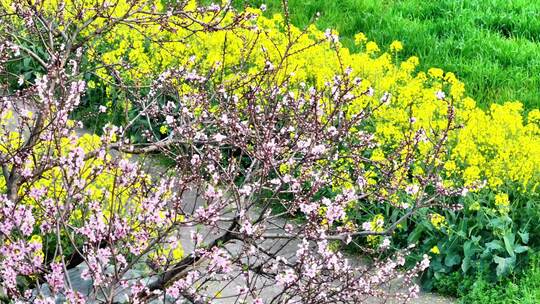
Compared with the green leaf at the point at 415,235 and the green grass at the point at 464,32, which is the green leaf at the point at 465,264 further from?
the green grass at the point at 464,32

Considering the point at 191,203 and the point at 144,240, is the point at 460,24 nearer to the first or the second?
the point at 191,203

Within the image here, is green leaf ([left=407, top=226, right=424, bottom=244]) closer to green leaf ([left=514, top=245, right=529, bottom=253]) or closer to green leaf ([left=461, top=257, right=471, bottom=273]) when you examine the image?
green leaf ([left=461, top=257, right=471, bottom=273])

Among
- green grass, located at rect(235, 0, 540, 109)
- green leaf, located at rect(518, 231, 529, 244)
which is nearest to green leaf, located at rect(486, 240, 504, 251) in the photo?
green leaf, located at rect(518, 231, 529, 244)

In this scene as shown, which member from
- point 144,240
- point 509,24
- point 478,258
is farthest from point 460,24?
point 144,240

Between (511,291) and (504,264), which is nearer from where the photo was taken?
(511,291)

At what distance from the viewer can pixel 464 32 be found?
8562 mm

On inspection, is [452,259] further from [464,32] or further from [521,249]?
[464,32]

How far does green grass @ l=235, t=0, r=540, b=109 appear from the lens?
7.58 metres

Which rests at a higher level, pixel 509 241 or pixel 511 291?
pixel 509 241

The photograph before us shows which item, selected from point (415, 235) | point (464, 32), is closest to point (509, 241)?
point (415, 235)

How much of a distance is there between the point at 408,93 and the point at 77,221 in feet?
9.50

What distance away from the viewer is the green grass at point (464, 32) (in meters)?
7.58

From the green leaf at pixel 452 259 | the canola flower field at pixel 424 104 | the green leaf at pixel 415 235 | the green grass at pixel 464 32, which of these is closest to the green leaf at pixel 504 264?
the canola flower field at pixel 424 104

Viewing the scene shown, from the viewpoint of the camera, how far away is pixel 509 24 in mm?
8781
